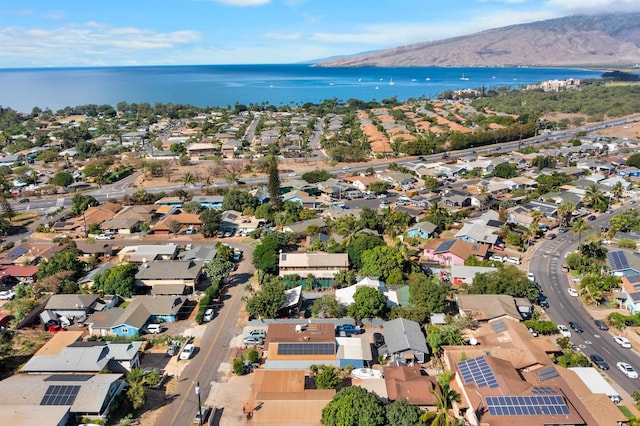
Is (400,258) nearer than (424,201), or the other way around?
(400,258)

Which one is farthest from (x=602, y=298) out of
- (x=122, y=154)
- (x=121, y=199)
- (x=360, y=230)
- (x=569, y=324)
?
→ (x=122, y=154)

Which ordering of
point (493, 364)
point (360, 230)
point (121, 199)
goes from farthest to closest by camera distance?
point (121, 199)
point (360, 230)
point (493, 364)

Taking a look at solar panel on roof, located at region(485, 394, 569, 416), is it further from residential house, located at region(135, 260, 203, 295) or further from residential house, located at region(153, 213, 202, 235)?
residential house, located at region(153, 213, 202, 235)

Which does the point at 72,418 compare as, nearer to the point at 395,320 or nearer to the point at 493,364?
the point at 395,320

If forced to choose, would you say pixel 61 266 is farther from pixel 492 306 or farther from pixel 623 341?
pixel 623 341

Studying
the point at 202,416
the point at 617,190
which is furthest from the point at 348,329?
the point at 617,190
